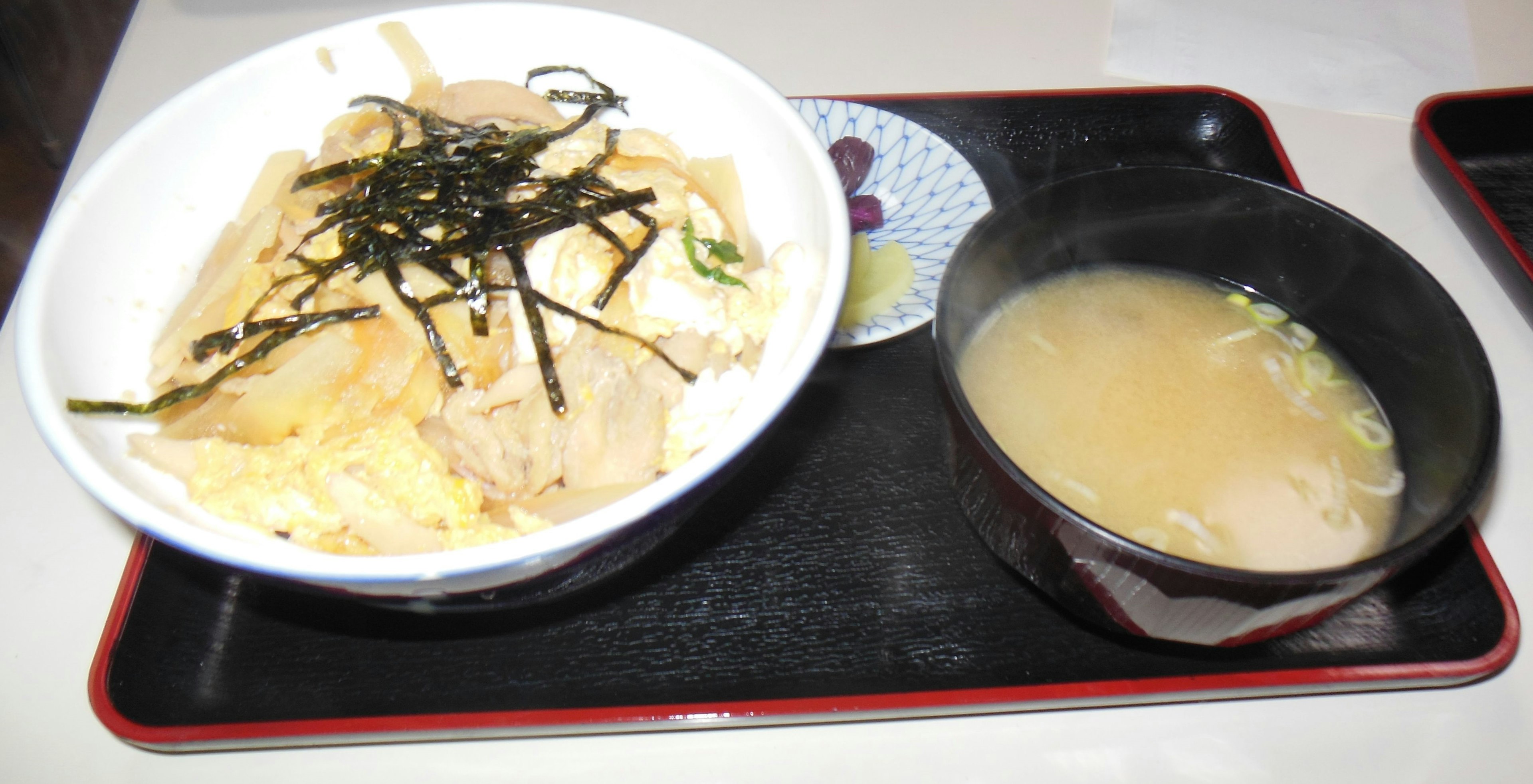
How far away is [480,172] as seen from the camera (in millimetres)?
1261

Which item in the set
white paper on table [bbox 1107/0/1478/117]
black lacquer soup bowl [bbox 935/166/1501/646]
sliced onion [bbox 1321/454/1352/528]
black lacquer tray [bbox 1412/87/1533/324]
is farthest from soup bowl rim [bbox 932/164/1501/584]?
white paper on table [bbox 1107/0/1478/117]

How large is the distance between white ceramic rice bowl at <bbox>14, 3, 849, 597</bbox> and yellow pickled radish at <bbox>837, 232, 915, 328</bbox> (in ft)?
1.17

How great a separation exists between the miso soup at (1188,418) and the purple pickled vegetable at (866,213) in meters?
0.50

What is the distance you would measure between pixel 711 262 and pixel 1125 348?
674mm

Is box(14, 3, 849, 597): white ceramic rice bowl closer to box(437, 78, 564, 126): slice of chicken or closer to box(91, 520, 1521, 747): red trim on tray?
box(437, 78, 564, 126): slice of chicken

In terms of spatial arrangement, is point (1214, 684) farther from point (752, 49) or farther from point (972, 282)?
point (752, 49)

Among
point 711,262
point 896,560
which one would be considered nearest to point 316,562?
point 711,262

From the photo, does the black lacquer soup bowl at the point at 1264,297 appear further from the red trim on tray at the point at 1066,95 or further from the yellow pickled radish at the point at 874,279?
the red trim on tray at the point at 1066,95

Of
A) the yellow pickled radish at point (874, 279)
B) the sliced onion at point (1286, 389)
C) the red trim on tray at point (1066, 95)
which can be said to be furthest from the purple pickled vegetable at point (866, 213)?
the sliced onion at point (1286, 389)

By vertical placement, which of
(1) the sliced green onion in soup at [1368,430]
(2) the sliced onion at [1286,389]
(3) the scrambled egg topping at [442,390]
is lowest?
(1) the sliced green onion in soup at [1368,430]

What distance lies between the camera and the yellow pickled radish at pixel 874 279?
1618 mm

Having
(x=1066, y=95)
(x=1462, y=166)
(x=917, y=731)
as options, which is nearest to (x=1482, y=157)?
(x=1462, y=166)

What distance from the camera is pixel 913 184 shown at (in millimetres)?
1852

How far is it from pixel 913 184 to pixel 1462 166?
4.23ft
